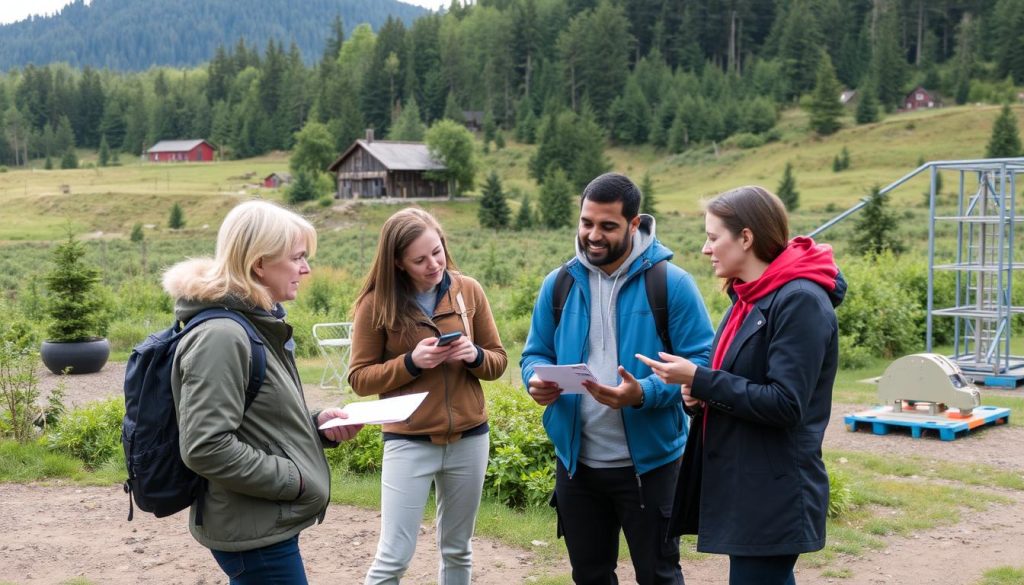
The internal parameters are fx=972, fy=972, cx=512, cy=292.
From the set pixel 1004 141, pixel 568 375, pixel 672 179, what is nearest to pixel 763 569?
pixel 568 375

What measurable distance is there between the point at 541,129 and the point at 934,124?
32.7m

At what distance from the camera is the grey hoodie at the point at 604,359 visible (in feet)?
11.6

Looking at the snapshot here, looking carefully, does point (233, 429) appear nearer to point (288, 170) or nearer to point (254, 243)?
point (254, 243)

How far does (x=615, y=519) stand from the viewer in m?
3.69

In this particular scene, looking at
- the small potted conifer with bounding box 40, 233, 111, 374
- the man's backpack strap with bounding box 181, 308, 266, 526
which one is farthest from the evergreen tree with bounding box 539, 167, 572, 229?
the man's backpack strap with bounding box 181, 308, 266, 526

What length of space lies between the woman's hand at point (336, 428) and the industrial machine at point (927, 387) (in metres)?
7.58

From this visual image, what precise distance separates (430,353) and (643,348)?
0.78 m

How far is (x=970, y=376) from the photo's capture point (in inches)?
499

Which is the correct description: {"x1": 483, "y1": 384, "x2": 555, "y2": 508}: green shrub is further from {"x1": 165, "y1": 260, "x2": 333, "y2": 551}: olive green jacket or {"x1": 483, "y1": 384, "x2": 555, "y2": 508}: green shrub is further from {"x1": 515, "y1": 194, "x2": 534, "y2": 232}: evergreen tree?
{"x1": 515, "y1": 194, "x2": 534, "y2": 232}: evergreen tree

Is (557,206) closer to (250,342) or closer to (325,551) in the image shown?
(325,551)

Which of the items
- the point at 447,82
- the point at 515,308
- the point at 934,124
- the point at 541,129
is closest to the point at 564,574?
the point at 515,308

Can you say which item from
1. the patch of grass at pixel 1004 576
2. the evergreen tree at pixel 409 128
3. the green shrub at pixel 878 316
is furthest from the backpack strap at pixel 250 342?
the evergreen tree at pixel 409 128

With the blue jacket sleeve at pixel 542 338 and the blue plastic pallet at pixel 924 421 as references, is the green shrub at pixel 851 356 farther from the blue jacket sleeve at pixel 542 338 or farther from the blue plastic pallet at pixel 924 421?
the blue jacket sleeve at pixel 542 338

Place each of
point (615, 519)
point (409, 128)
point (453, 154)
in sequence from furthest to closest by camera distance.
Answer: point (409, 128)
point (453, 154)
point (615, 519)
